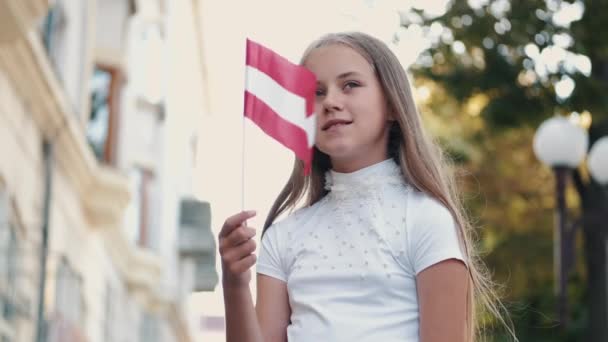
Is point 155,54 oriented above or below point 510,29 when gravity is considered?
above

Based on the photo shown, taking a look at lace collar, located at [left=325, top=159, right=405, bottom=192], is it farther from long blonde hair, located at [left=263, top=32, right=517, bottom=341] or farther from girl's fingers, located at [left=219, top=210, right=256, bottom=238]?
girl's fingers, located at [left=219, top=210, right=256, bottom=238]

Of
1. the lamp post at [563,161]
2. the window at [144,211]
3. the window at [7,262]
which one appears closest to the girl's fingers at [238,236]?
the lamp post at [563,161]

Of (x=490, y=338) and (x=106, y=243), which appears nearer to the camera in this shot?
(x=490, y=338)

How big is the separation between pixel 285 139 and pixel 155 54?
24883mm

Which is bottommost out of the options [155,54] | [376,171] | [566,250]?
[376,171]

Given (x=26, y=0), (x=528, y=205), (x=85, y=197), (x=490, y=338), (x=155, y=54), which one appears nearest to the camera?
(x=490, y=338)

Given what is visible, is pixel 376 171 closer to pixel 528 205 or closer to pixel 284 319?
pixel 284 319

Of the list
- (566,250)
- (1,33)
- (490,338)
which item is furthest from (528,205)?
(490,338)

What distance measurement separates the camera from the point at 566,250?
13039mm

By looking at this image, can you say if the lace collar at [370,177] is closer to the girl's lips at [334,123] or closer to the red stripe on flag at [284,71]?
the girl's lips at [334,123]

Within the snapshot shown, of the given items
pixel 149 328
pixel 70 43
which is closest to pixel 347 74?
pixel 70 43

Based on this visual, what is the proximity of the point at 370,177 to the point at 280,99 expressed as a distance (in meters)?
0.36

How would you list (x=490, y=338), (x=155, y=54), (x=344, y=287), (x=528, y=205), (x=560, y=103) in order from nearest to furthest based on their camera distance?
(x=344, y=287), (x=490, y=338), (x=560, y=103), (x=528, y=205), (x=155, y=54)

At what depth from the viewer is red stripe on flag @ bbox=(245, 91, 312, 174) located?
12.0ft
